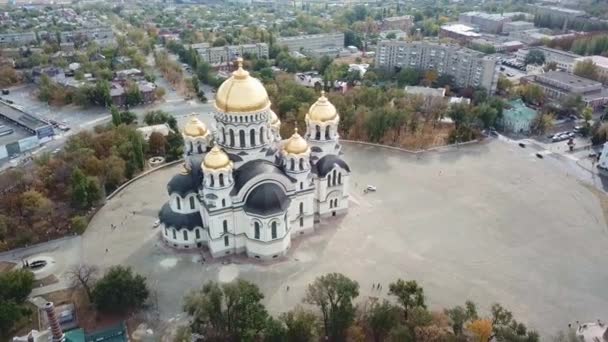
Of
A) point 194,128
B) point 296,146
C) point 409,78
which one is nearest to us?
point 296,146

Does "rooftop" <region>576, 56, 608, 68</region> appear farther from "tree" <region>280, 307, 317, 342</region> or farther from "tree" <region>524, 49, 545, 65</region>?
"tree" <region>280, 307, 317, 342</region>

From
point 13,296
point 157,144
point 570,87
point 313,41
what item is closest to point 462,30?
point 313,41

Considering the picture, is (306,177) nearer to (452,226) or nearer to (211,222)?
(211,222)

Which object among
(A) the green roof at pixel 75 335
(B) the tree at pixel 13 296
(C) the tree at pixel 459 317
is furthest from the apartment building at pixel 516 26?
(B) the tree at pixel 13 296

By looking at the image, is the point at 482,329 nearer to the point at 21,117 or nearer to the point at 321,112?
the point at 321,112

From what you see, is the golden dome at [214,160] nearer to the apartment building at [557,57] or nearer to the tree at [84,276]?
the tree at [84,276]
